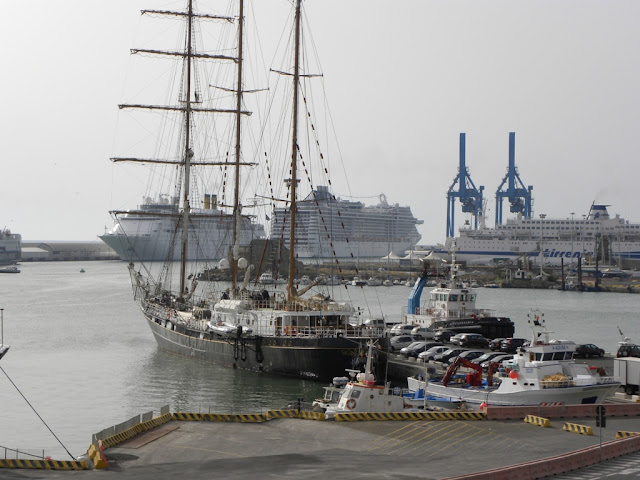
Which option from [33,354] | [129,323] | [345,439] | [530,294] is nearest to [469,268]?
[530,294]

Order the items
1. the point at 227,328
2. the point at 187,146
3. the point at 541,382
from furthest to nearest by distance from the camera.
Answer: the point at 187,146 → the point at 227,328 → the point at 541,382

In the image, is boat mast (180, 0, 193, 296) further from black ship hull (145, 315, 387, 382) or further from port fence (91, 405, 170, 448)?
port fence (91, 405, 170, 448)

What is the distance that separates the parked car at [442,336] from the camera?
5059cm

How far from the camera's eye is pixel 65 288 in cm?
11781

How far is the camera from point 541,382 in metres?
28.8

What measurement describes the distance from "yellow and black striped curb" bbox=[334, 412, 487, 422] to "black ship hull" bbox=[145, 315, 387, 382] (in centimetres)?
1062

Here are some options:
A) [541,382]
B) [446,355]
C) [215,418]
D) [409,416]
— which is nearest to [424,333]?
[446,355]

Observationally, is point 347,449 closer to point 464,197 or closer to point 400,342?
point 400,342

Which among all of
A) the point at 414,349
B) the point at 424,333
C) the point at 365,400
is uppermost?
the point at 424,333

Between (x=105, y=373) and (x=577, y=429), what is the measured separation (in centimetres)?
2666

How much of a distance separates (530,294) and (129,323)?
62783 millimetres

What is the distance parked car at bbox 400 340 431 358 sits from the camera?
143ft

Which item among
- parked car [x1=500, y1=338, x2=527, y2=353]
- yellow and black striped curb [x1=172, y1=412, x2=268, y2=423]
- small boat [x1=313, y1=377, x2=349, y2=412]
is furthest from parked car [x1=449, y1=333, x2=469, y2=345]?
yellow and black striped curb [x1=172, y1=412, x2=268, y2=423]

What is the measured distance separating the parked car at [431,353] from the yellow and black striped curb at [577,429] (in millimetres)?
17095
